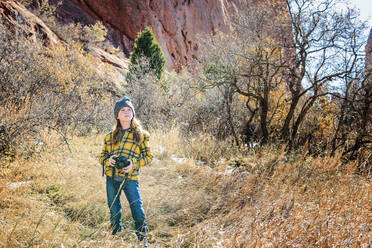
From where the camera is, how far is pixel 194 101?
35.0 feet

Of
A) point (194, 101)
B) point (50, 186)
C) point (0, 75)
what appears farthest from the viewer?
point (194, 101)

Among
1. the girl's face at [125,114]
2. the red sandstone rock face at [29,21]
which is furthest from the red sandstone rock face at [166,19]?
the girl's face at [125,114]

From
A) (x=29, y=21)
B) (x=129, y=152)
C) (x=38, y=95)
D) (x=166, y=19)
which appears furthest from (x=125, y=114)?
→ (x=166, y=19)

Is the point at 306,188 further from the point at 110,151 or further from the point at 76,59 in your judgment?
the point at 76,59

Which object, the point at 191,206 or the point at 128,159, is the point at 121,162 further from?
the point at 191,206

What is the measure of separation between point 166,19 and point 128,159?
29506mm

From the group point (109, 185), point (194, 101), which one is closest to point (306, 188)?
point (109, 185)

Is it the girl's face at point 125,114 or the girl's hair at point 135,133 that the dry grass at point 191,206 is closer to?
the girl's hair at point 135,133

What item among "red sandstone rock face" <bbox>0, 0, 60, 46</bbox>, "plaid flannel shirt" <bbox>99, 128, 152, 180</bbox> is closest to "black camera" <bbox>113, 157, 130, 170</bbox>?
"plaid flannel shirt" <bbox>99, 128, 152, 180</bbox>

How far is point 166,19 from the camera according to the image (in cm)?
2822

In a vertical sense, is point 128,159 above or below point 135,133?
below

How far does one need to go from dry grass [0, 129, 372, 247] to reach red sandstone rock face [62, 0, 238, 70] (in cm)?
1827

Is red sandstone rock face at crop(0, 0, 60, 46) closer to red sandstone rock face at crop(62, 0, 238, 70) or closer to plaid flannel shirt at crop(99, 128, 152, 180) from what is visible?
plaid flannel shirt at crop(99, 128, 152, 180)

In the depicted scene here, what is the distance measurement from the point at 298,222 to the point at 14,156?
435 centimetres
